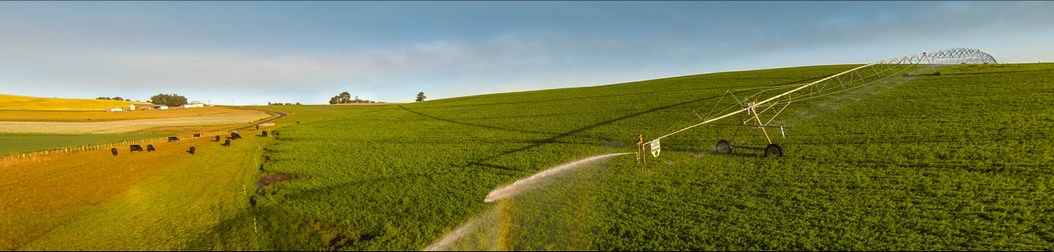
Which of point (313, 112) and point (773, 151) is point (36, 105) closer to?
point (313, 112)

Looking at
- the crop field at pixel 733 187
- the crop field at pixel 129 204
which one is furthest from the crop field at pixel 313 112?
the crop field at pixel 733 187

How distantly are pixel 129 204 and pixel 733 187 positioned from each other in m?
29.6

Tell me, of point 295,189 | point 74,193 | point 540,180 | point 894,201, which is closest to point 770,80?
point 894,201

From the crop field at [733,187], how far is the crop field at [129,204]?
173 centimetres

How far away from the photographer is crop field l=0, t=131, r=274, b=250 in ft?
43.9

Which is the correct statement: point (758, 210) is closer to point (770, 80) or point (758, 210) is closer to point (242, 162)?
point (242, 162)

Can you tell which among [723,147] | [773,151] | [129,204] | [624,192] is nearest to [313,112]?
[129,204]

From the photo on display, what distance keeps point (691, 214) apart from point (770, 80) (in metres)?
52.8

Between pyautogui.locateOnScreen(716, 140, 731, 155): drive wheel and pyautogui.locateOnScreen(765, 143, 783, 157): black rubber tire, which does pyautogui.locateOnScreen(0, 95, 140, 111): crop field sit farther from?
pyautogui.locateOnScreen(765, 143, 783, 157): black rubber tire

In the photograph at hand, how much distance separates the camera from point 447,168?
939 inches

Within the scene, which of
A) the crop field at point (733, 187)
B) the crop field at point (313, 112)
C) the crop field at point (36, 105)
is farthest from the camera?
the crop field at point (36, 105)

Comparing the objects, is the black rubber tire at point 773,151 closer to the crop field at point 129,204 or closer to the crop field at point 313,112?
the crop field at point 129,204

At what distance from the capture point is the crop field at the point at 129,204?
13.4 m

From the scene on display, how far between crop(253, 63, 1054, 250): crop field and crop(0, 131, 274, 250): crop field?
173cm
